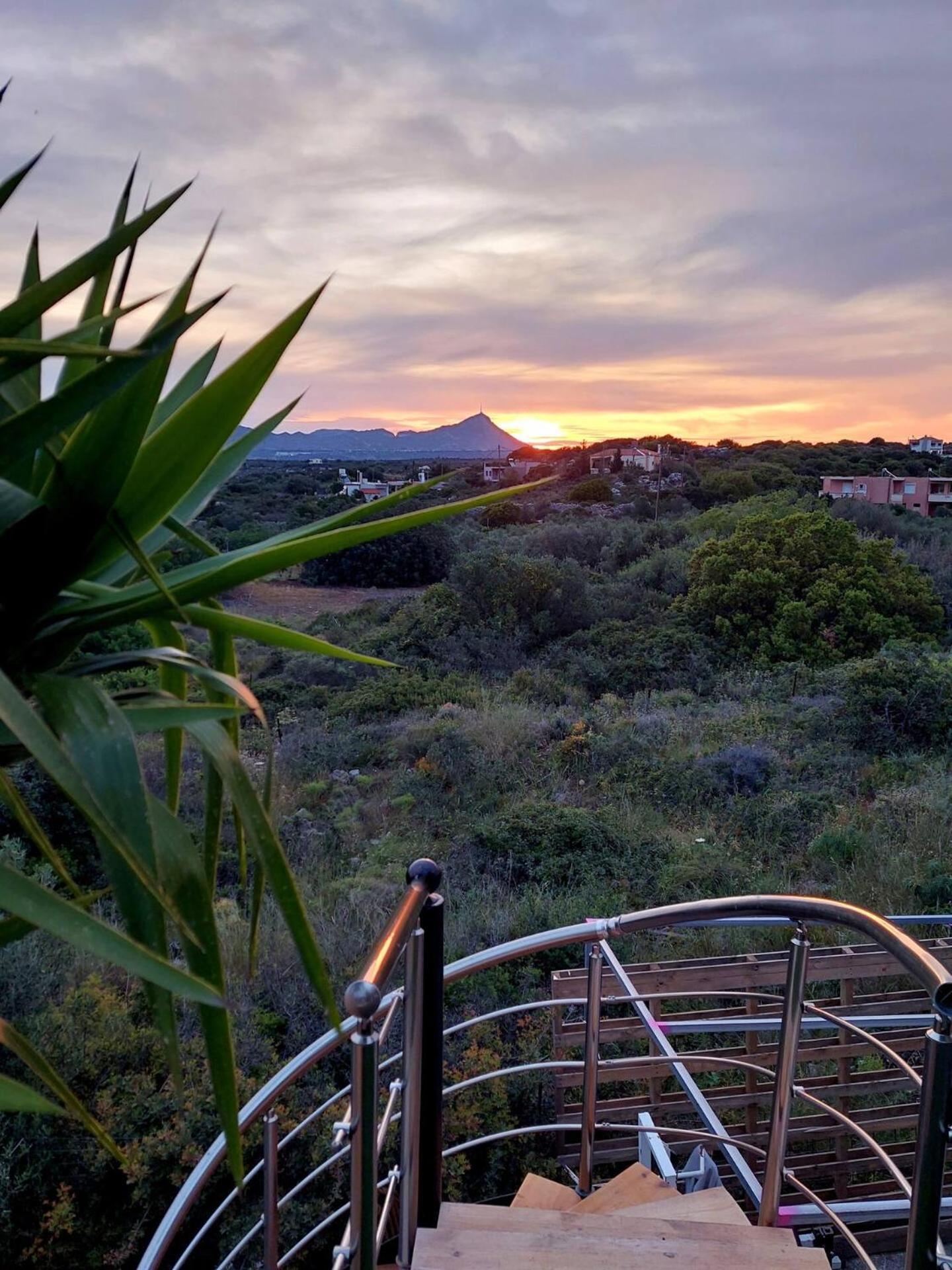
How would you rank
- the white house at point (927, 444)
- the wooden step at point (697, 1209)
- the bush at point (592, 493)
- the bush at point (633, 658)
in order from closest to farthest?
the wooden step at point (697, 1209) → the bush at point (633, 658) → the bush at point (592, 493) → the white house at point (927, 444)

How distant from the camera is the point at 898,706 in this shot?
29.5 feet

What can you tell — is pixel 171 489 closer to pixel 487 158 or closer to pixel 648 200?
pixel 487 158

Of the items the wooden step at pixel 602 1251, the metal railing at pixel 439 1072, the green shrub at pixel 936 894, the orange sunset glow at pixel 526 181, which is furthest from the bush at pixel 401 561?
the wooden step at pixel 602 1251

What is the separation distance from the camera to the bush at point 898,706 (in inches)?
342

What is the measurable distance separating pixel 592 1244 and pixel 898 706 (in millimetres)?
8399

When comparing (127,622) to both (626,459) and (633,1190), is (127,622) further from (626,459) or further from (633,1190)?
(626,459)

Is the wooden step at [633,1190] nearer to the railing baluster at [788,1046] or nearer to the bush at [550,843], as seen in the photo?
the railing baluster at [788,1046]

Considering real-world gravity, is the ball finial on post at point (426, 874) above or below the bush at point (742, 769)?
above

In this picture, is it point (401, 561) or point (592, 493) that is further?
point (592, 493)

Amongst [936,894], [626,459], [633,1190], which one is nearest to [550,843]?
[936,894]

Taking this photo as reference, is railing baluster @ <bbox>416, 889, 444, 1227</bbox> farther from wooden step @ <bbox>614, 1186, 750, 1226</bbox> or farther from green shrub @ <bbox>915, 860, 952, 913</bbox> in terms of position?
green shrub @ <bbox>915, 860, 952, 913</bbox>

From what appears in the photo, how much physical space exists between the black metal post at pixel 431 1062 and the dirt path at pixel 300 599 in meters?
12.7

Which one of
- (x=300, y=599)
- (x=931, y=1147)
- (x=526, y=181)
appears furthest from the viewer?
(x=300, y=599)

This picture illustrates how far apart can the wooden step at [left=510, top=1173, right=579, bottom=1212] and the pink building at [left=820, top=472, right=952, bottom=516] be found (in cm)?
2683
